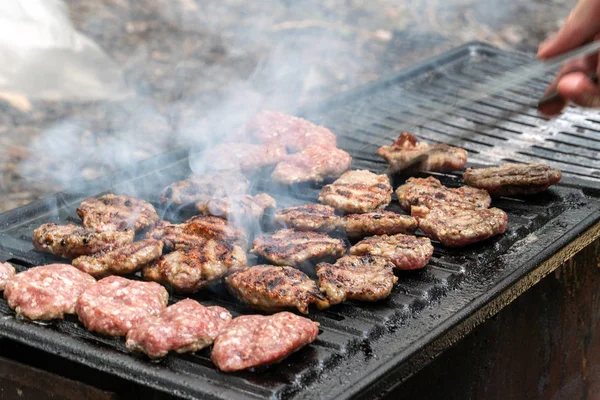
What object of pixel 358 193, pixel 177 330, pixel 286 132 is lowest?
pixel 177 330

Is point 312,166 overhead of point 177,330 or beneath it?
overhead

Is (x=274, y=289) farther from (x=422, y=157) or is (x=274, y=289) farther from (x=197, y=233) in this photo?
(x=422, y=157)

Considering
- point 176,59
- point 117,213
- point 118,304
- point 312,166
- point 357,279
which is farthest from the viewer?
point 176,59

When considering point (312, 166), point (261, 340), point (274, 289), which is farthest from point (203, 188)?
point (261, 340)

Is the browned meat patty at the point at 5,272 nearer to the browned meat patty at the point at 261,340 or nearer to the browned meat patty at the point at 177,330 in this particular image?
the browned meat patty at the point at 177,330

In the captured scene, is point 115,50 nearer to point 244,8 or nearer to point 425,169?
point 244,8

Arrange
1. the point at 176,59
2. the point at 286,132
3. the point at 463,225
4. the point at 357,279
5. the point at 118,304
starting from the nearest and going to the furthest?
1. the point at 118,304
2. the point at 357,279
3. the point at 463,225
4. the point at 286,132
5. the point at 176,59

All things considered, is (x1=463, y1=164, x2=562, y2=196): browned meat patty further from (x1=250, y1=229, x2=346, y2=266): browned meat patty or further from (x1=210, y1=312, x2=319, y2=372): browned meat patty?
(x1=210, y1=312, x2=319, y2=372): browned meat patty

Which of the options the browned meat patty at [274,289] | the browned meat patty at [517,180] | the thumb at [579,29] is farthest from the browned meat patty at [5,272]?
the thumb at [579,29]
